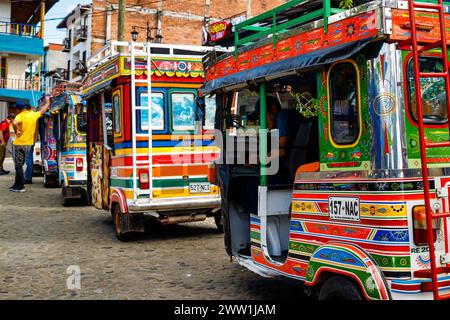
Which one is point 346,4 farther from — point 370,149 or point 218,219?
point 218,219

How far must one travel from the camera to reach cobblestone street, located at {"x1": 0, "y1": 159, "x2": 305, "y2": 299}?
16.8ft

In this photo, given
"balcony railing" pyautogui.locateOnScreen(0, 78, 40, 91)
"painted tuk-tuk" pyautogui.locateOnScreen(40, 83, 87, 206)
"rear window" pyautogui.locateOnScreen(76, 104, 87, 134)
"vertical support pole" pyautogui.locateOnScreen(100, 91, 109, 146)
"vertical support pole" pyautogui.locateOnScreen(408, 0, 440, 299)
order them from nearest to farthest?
"vertical support pole" pyautogui.locateOnScreen(408, 0, 440, 299)
"vertical support pole" pyautogui.locateOnScreen(100, 91, 109, 146)
"rear window" pyautogui.locateOnScreen(76, 104, 87, 134)
"painted tuk-tuk" pyautogui.locateOnScreen(40, 83, 87, 206)
"balcony railing" pyautogui.locateOnScreen(0, 78, 40, 91)

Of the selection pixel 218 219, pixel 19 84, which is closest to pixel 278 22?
pixel 218 219

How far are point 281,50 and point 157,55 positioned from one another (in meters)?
3.76

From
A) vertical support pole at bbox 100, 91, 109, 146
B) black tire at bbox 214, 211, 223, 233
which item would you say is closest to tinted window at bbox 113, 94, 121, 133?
vertical support pole at bbox 100, 91, 109, 146

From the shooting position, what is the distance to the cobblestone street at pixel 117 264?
5113 mm

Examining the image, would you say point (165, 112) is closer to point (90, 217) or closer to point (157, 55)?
point (157, 55)

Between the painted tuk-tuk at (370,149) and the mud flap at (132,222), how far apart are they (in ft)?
11.5

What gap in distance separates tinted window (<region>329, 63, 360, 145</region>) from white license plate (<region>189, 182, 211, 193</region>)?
4393 mm

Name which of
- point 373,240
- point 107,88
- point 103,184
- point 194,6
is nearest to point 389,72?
point 373,240

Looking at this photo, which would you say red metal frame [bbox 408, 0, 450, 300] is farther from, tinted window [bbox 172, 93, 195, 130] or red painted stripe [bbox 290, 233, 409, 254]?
tinted window [bbox 172, 93, 195, 130]

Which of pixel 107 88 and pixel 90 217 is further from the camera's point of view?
pixel 90 217

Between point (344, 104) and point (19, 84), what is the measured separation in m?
32.3

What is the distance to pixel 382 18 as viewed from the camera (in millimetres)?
3168
